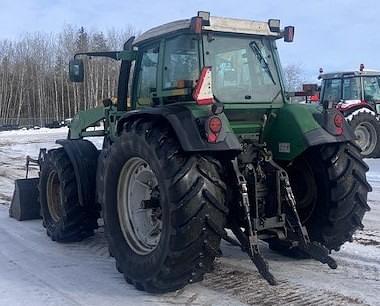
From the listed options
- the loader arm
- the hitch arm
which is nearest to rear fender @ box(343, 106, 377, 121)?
the loader arm

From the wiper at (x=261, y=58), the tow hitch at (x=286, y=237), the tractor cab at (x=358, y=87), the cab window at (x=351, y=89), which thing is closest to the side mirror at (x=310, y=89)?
the wiper at (x=261, y=58)

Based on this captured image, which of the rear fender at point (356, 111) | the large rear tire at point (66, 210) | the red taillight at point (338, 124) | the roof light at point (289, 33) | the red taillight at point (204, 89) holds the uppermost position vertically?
the roof light at point (289, 33)

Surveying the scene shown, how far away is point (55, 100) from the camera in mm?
65125

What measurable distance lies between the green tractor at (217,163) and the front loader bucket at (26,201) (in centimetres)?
290

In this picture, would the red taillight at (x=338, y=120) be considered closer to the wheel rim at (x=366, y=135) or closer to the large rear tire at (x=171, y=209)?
the large rear tire at (x=171, y=209)

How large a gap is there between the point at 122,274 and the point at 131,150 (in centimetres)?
129

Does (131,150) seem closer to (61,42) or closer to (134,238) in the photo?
(134,238)

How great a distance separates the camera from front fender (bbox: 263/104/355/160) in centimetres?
536

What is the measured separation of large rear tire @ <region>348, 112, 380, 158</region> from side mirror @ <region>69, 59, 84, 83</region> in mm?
10150

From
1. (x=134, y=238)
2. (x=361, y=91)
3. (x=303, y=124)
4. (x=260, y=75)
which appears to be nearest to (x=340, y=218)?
(x=303, y=124)

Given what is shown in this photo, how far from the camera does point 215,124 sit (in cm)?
467

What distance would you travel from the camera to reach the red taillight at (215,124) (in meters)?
4.66

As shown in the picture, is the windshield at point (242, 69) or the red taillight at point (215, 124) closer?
the red taillight at point (215, 124)

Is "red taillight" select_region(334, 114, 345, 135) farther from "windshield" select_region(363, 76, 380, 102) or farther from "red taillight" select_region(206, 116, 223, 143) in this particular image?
"windshield" select_region(363, 76, 380, 102)
